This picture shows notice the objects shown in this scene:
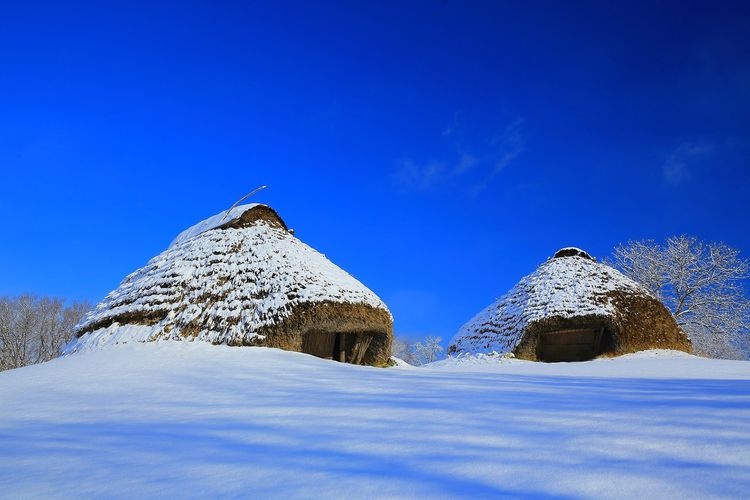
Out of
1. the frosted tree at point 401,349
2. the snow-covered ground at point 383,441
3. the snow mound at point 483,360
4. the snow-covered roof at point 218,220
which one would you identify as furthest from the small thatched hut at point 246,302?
the frosted tree at point 401,349

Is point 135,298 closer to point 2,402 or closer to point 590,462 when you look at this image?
point 2,402

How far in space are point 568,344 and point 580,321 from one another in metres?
0.97

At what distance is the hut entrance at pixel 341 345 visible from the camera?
391 inches

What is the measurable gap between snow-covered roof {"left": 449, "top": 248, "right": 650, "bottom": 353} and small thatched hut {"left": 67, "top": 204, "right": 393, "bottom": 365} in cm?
523

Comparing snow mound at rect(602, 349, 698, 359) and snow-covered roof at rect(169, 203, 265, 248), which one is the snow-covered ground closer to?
snow-covered roof at rect(169, 203, 265, 248)

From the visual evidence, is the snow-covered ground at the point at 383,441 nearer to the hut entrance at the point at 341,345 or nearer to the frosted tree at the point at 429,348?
the hut entrance at the point at 341,345

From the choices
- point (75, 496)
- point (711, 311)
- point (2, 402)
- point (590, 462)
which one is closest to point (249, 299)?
point (2, 402)

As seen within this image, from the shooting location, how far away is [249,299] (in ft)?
29.7

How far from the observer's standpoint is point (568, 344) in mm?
13844

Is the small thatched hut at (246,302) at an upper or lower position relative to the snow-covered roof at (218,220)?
lower

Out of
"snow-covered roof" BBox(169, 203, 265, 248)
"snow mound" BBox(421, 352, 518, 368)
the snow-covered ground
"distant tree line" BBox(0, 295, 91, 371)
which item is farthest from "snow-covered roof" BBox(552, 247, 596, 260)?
"distant tree line" BBox(0, 295, 91, 371)

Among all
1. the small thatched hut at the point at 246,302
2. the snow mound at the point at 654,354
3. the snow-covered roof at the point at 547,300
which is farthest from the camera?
the snow-covered roof at the point at 547,300

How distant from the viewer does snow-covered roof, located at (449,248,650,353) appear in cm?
1347

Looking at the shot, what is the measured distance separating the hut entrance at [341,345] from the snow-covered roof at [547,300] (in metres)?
5.18
